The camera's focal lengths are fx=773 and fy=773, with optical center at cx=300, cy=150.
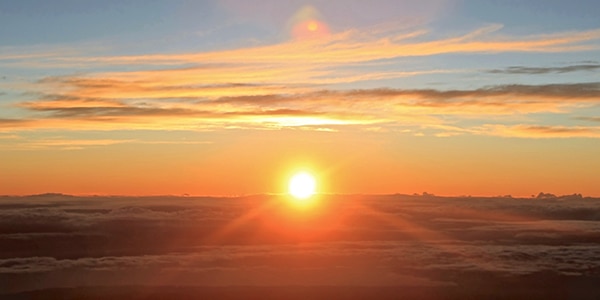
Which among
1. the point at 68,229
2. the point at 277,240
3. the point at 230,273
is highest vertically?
the point at 68,229

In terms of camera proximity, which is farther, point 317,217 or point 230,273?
point 317,217

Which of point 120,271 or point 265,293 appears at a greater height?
point 120,271

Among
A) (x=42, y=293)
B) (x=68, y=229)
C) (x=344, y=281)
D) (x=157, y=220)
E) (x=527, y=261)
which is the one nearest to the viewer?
(x=42, y=293)

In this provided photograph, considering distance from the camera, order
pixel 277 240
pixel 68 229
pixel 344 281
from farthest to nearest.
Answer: pixel 68 229
pixel 277 240
pixel 344 281

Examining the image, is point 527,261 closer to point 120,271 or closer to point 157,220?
point 120,271

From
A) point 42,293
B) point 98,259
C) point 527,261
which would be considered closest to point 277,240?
point 98,259

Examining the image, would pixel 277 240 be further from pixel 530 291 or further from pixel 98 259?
pixel 530 291
